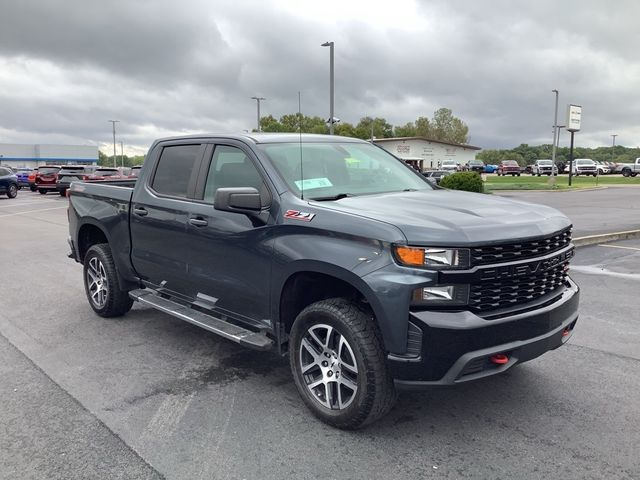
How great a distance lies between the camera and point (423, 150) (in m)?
73.6

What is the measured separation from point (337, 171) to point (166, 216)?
1564 millimetres

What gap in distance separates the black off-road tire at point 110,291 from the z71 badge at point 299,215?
2.81m

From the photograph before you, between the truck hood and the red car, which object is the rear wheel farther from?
the red car

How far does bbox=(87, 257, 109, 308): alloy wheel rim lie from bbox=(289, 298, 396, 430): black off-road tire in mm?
3159

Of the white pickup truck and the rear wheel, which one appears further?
the white pickup truck

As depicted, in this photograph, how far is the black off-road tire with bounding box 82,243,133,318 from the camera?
228 inches

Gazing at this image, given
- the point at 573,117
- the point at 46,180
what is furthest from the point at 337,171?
the point at 573,117

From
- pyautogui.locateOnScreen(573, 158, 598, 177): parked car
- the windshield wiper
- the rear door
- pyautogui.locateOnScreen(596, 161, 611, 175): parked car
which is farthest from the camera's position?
pyautogui.locateOnScreen(596, 161, 611, 175): parked car

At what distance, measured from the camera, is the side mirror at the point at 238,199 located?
3.75 meters

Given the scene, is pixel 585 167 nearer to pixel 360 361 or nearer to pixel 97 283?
pixel 97 283

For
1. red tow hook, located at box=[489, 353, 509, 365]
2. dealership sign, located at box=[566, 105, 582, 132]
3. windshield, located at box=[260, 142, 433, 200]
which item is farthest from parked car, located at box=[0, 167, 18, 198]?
dealership sign, located at box=[566, 105, 582, 132]

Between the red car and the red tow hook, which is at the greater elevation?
the red car

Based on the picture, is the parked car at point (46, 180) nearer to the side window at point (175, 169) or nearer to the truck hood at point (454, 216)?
the side window at point (175, 169)

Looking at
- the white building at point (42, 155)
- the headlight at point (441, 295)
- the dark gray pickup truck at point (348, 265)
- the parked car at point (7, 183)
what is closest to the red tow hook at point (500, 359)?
the dark gray pickup truck at point (348, 265)
